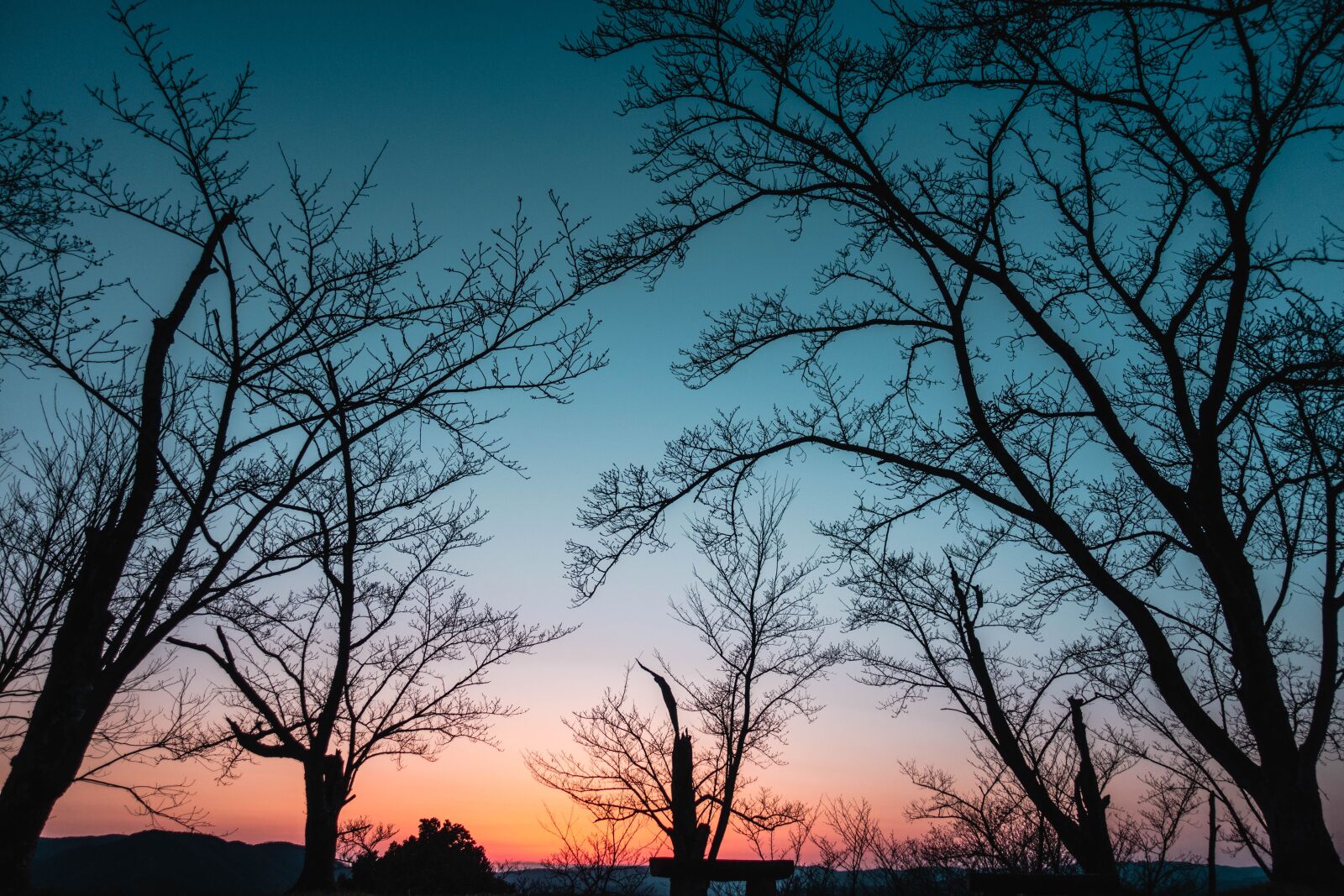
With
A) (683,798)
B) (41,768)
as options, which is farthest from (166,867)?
(41,768)

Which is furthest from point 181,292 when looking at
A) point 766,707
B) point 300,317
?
point 766,707

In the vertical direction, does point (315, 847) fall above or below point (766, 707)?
below

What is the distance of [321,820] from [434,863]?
14.8 meters

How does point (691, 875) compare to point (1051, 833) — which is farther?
point (1051, 833)

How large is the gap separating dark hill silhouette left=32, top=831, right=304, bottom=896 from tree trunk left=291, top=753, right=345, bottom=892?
21.0 inches

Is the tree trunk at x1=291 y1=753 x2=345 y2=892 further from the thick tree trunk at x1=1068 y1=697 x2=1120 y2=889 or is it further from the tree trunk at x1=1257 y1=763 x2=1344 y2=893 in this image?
the tree trunk at x1=1257 y1=763 x2=1344 y2=893

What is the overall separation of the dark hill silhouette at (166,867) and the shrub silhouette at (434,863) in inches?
88.0

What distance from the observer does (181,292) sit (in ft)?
16.9

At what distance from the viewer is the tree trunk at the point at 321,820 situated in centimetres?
1059

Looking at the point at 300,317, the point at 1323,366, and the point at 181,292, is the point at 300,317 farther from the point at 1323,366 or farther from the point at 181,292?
the point at 1323,366

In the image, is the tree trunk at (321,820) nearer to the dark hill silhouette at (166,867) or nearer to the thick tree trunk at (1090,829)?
the dark hill silhouette at (166,867)

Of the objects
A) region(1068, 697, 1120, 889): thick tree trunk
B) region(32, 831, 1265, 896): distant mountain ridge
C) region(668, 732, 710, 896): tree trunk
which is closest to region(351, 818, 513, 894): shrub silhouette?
region(32, 831, 1265, 896): distant mountain ridge

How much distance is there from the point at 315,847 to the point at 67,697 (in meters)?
7.86

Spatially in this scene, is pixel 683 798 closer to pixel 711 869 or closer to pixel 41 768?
pixel 711 869
